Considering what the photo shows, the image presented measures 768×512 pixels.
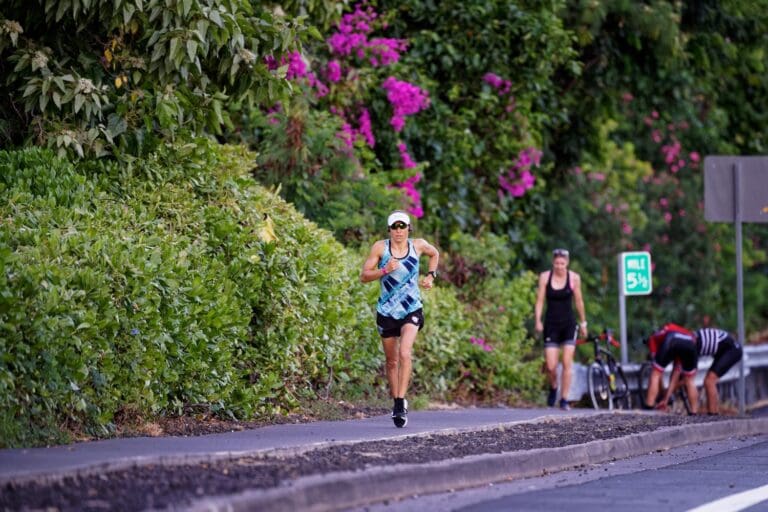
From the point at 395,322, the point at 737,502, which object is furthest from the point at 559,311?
the point at 737,502

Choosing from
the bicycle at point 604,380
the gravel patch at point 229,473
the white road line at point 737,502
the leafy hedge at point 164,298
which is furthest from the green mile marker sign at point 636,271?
the white road line at point 737,502

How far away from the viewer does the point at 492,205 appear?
71.6ft

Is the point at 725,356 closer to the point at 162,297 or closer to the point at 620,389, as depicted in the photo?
the point at 620,389

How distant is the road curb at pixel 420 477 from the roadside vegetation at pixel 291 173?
94.6 inches

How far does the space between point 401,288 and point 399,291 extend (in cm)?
3

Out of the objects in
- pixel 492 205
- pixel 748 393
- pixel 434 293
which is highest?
pixel 492 205

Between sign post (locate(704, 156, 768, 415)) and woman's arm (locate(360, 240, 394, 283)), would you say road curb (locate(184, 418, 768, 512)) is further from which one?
sign post (locate(704, 156, 768, 415))

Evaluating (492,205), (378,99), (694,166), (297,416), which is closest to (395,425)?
(297,416)

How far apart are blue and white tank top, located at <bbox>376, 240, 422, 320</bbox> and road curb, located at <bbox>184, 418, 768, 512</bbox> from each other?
1.99 meters

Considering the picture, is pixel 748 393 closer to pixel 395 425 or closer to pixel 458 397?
pixel 458 397

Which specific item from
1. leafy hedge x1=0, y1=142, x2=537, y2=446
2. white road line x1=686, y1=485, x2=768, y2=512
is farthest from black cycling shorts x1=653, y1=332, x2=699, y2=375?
white road line x1=686, y1=485, x2=768, y2=512

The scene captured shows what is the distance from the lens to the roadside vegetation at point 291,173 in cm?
1073

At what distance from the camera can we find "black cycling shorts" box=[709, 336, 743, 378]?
18.1 metres

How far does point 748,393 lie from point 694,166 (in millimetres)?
10945
